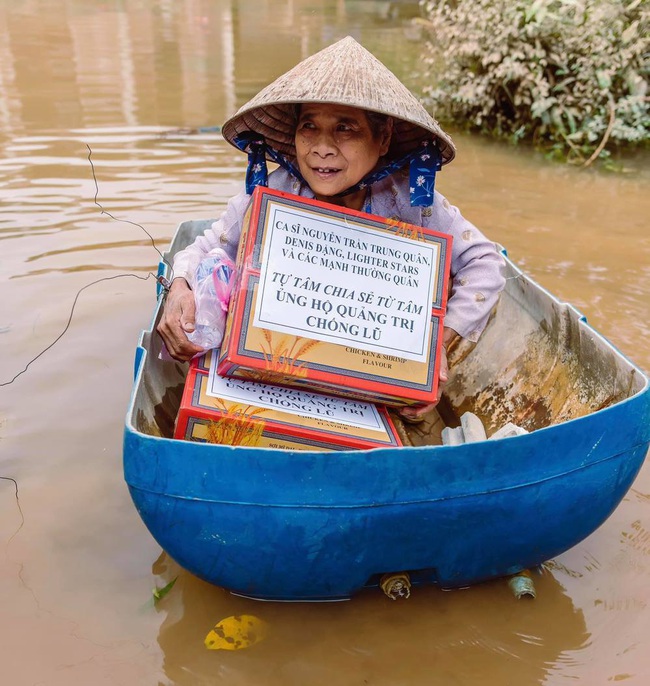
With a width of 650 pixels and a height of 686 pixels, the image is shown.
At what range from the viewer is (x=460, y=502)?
169 centimetres

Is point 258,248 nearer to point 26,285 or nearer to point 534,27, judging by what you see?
Answer: point 26,285

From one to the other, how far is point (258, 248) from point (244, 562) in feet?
2.81

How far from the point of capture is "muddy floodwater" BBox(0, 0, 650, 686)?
6.02ft

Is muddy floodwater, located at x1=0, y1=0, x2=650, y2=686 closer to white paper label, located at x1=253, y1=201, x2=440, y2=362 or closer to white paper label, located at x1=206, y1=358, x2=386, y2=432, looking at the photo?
white paper label, located at x1=206, y1=358, x2=386, y2=432


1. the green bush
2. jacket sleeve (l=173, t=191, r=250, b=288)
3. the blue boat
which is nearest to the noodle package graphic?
jacket sleeve (l=173, t=191, r=250, b=288)

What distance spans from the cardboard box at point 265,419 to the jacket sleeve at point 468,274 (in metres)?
0.49

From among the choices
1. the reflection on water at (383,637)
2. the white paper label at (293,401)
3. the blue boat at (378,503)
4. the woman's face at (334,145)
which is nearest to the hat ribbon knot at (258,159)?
the woman's face at (334,145)

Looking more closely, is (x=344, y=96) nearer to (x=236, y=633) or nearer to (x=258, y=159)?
(x=258, y=159)

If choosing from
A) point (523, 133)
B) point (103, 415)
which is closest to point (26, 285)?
point (103, 415)

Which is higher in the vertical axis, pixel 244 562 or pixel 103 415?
pixel 244 562

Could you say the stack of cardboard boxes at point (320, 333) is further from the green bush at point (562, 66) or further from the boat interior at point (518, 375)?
the green bush at point (562, 66)

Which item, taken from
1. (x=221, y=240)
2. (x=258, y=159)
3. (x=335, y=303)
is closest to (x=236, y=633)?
(x=335, y=303)

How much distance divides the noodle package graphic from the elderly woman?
0.16 meters

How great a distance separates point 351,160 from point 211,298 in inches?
23.8
